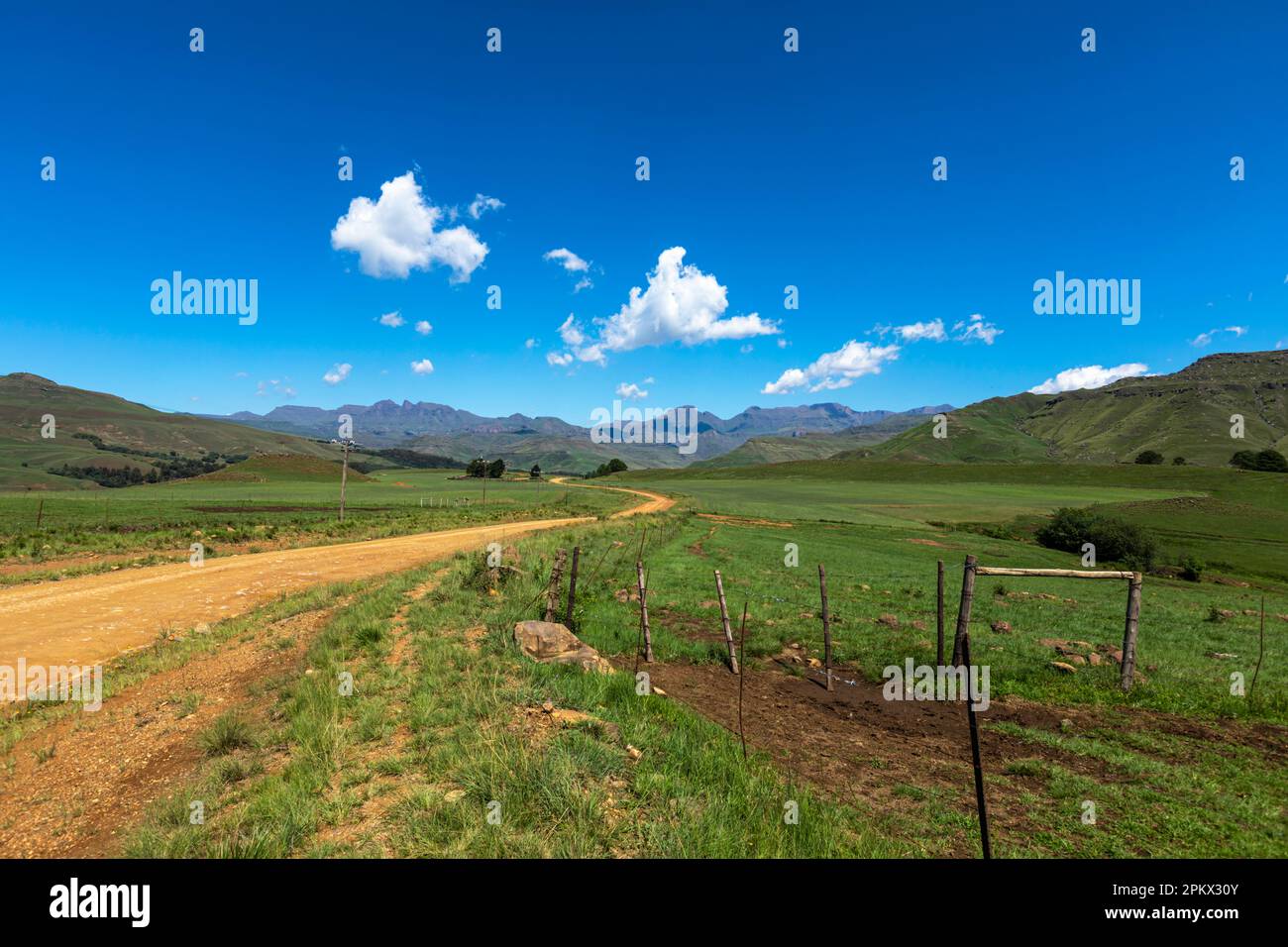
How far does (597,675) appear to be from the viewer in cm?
1098

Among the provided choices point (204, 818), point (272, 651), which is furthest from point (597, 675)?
point (272, 651)

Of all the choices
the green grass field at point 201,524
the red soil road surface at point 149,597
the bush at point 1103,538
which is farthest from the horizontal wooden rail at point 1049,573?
the bush at point 1103,538

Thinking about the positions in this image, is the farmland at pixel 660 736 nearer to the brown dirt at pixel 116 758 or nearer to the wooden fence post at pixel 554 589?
the brown dirt at pixel 116 758

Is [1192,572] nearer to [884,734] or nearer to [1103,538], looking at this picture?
[1103,538]

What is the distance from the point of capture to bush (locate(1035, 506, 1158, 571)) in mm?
49312

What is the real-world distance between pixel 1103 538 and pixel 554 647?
2478 inches

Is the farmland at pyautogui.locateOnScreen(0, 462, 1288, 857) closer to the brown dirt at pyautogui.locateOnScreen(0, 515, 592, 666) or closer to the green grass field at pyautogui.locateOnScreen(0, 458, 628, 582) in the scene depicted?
the brown dirt at pyautogui.locateOnScreen(0, 515, 592, 666)

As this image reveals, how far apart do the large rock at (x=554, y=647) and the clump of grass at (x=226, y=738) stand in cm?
529

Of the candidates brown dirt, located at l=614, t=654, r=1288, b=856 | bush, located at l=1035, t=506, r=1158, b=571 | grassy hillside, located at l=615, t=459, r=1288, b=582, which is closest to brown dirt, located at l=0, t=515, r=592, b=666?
brown dirt, located at l=614, t=654, r=1288, b=856

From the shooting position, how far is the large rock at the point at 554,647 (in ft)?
39.2

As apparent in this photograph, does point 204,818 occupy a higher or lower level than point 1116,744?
higher

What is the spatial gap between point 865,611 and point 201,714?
69.6 feet
